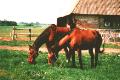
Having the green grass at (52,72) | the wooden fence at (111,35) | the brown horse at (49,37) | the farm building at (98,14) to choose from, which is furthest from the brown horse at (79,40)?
the farm building at (98,14)

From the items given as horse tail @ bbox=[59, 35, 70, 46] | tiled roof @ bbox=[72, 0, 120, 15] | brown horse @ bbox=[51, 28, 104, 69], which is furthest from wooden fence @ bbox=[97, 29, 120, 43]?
horse tail @ bbox=[59, 35, 70, 46]

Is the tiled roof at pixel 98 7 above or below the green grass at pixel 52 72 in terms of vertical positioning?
above

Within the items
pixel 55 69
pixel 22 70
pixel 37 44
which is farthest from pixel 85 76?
pixel 37 44

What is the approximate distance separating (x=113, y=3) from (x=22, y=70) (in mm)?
27221

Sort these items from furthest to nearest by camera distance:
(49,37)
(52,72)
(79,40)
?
(49,37) < (79,40) < (52,72)

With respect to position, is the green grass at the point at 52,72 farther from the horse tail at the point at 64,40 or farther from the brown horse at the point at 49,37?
the horse tail at the point at 64,40

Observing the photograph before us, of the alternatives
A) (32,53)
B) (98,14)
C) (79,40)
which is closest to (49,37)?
(32,53)

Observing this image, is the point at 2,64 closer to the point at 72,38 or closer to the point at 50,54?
the point at 50,54

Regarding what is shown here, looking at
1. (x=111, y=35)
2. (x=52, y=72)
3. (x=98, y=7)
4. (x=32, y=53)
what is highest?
(x=98, y=7)

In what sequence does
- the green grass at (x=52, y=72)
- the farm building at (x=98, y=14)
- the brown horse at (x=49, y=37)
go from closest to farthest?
the green grass at (x=52, y=72) < the brown horse at (x=49, y=37) < the farm building at (x=98, y=14)

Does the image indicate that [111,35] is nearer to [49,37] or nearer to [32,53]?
[49,37]

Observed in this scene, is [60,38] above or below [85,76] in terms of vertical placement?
above

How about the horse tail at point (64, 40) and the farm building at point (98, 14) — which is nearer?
the horse tail at point (64, 40)

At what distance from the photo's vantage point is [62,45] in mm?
14539
